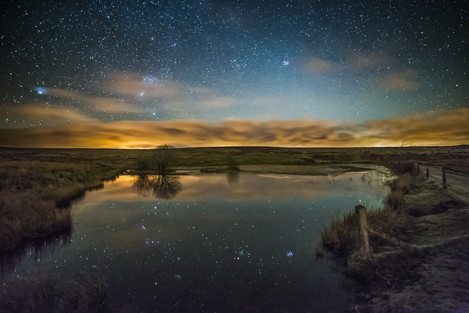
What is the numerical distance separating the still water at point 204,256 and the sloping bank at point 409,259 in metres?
0.69

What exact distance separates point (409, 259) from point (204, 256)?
6499 mm

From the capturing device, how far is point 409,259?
9516 mm

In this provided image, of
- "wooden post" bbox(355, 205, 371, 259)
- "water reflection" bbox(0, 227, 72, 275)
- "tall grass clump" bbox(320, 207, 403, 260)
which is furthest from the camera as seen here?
"tall grass clump" bbox(320, 207, 403, 260)

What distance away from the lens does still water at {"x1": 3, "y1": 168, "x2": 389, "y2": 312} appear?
27.4 feet

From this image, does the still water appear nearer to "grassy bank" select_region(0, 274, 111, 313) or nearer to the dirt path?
"grassy bank" select_region(0, 274, 111, 313)

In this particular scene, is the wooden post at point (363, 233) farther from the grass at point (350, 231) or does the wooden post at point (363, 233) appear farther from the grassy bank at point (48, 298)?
the grassy bank at point (48, 298)

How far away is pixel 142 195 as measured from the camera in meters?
26.4

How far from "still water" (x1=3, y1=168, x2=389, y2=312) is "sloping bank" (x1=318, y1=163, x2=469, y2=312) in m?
0.69

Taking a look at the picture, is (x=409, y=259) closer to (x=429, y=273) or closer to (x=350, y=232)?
(x=429, y=273)

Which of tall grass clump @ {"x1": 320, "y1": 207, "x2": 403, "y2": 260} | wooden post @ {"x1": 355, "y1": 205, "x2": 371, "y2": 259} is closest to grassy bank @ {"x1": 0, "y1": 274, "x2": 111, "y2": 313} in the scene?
wooden post @ {"x1": 355, "y1": 205, "x2": 371, "y2": 259}

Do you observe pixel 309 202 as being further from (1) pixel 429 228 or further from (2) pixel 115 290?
(2) pixel 115 290

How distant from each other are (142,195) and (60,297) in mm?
18425

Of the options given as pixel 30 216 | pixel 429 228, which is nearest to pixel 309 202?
pixel 429 228

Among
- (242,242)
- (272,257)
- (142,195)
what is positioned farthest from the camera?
(142,195)
